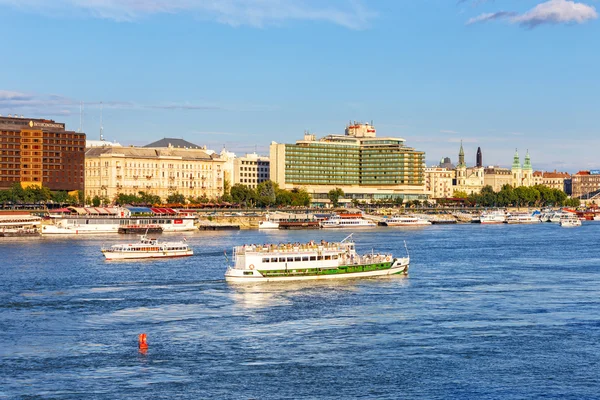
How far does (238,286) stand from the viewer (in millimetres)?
68250

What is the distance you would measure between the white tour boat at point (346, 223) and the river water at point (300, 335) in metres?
87.4

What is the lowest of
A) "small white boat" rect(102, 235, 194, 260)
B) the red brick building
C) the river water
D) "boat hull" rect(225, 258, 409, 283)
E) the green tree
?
the river water

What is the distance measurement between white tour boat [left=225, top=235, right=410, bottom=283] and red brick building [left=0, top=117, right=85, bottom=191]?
121 m

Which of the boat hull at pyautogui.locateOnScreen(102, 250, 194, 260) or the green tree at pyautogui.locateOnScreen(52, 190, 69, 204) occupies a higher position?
the green tree at pyautogui.locateOnScreen(52, 190, 69, 204)

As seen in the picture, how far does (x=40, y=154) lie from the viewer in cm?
18675

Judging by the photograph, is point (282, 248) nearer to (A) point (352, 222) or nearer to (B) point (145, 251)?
(B) point (145, 251)

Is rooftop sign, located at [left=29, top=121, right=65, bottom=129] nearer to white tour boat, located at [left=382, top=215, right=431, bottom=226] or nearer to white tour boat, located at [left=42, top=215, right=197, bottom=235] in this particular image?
white tour boat, located at [left=42, top=215, right=197, bottom=235]

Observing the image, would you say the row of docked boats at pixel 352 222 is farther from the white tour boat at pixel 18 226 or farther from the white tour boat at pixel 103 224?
the white tour boat at pixel 18 226

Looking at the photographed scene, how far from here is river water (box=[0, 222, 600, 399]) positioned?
3991cm

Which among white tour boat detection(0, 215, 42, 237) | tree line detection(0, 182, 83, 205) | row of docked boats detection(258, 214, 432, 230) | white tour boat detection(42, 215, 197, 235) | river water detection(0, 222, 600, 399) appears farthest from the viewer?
tree line detection(0, 182, 83, 205)

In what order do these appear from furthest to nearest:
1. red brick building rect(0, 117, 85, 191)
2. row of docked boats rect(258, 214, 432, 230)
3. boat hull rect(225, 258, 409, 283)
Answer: red brick building rect(0, 117, 85, 191)
row of docked boats rect(258, 214, 432, 230)
boat hull rect(225, 258, 409, 283)

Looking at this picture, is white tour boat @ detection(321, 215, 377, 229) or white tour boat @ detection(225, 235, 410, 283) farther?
white tour boat @ detection(321, 215, 377, 229)

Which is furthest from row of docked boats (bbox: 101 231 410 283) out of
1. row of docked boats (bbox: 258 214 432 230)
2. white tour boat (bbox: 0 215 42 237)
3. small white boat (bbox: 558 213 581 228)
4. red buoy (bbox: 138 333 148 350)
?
small white boat (bbox: 558 213 581 228)

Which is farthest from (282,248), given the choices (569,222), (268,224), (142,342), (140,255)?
(569,222)
